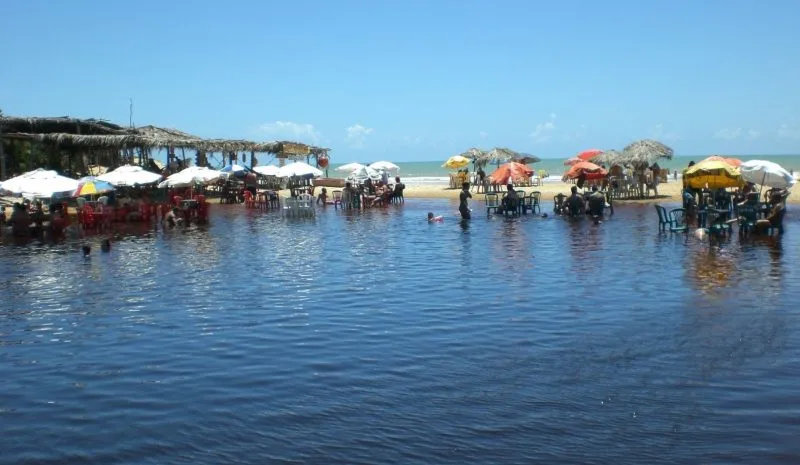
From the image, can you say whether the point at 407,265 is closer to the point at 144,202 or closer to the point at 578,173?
the point at 144,202

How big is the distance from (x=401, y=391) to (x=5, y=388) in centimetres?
380

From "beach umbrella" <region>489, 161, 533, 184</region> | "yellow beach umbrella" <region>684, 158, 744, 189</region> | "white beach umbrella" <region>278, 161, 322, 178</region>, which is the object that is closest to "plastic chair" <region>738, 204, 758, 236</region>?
"yellow beach umbrella" <region>684, 158, 744, 189</region>

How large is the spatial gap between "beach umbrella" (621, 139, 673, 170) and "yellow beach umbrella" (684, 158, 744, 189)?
9.45 meters

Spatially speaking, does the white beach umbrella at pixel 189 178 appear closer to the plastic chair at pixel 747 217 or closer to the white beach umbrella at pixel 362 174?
the white beach umbrella at pixel 362 174

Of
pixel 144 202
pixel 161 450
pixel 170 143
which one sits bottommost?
pixel 161 450

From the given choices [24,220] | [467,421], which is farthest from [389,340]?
[24,220]

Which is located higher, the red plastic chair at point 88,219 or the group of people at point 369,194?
the group of people at point 369,194

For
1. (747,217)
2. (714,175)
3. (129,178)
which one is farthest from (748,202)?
(129,178)

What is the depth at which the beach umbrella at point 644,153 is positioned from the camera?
2917cm

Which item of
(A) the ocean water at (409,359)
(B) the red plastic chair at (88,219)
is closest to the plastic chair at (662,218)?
(A) the ocean water at (409,359)

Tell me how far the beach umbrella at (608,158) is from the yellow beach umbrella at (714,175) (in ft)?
34.5

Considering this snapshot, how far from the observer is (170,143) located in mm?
34469

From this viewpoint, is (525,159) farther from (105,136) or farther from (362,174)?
(105,136)

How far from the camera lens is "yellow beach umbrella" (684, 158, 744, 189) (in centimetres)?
1900
